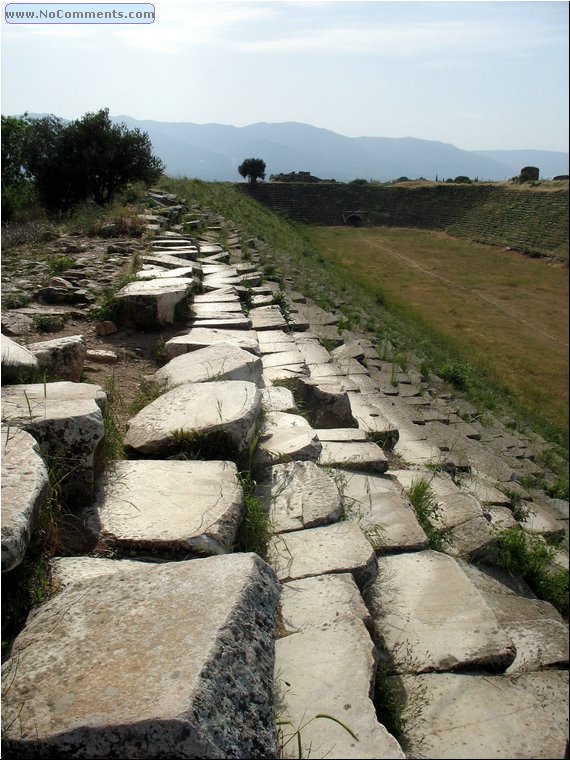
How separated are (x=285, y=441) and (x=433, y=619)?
1438 millimetres

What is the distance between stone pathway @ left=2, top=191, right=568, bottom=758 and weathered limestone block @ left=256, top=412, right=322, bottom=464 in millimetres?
16

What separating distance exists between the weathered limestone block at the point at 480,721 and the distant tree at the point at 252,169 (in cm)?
3677

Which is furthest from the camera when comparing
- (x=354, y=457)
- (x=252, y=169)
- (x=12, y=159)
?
(x=252, y=169)

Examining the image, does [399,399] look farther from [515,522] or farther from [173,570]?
[173,570]

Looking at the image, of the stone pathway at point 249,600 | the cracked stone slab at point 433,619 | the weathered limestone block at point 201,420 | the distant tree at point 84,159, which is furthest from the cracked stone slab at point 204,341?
the distant tree at point 84,159

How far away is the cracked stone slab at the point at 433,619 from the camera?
2.18m

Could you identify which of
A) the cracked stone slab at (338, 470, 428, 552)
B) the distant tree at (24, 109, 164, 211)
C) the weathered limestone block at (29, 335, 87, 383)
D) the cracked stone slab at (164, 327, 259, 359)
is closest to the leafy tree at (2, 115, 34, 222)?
the distant tree at (24, 109, 164, 211)

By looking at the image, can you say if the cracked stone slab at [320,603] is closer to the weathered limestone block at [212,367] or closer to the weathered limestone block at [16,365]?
the weathered limestone block at [212,367]

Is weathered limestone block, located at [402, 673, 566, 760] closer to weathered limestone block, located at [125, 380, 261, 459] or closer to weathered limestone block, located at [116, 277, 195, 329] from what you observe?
weathered limestone block, located at [125, 380, 261, 459]

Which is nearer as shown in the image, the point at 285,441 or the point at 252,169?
the point at 285,441

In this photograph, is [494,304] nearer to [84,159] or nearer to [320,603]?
[320,603]

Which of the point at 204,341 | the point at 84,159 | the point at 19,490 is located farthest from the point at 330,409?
the point at 84,159

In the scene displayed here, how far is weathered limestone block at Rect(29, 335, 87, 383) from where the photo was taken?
3.96 meters

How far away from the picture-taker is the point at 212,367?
4.05m
